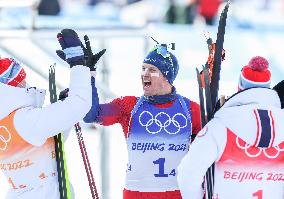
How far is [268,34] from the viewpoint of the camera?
9094 millimetres

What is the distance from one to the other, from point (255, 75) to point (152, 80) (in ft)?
2.47

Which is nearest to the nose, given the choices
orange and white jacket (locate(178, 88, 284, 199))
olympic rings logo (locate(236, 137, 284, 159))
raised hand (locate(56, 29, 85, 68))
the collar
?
the collar

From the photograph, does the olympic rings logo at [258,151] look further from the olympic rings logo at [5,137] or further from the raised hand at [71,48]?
the olympic rings logo at [5,137]

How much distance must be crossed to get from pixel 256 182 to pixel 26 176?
121 cm

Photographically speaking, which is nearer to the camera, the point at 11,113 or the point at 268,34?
the point at 11,113

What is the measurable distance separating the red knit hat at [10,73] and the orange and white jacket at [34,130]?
62mm

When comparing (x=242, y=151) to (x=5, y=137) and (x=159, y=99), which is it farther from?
(x=5, y=137)

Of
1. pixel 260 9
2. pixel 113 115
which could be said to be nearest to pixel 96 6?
pixel 260 9

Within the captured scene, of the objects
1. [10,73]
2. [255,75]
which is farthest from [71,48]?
[255,75]

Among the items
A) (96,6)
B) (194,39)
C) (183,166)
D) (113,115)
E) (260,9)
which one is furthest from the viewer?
(96,6)

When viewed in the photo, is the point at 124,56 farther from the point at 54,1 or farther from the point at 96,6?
the point at 96,6

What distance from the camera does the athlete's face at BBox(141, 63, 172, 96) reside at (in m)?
3.93

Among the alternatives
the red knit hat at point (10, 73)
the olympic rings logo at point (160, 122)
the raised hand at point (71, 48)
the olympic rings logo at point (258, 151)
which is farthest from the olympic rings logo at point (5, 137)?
the olympic rings logo at point (258, 151)

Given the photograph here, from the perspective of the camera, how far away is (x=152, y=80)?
394 centimetres
